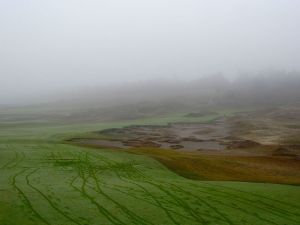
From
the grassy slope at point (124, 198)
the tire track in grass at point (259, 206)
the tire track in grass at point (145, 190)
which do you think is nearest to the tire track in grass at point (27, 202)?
the grassy slope at point (124, 198)

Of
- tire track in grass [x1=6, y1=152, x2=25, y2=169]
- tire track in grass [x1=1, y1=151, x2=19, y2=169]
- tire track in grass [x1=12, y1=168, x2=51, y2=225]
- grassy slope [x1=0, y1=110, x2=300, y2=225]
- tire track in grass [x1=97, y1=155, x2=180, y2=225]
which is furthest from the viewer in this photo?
tire track in grass [x1=1, y1=151, x2=19, y2=169]

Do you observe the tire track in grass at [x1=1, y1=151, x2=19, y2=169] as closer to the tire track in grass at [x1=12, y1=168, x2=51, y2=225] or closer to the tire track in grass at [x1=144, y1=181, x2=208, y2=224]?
the tire track in grass at [x1=12, y1=168, x2=51, y2=225]

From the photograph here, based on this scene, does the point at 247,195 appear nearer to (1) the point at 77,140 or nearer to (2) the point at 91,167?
(2) the point at 91,167

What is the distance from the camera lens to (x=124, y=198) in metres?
29.4

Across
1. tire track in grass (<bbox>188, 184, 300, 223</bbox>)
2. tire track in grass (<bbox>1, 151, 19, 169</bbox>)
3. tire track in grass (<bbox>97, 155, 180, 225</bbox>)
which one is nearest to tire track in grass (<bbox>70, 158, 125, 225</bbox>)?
tire track in grass (<bbox>97, 155, 180, 225</bbox>)

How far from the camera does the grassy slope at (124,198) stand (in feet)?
82.5

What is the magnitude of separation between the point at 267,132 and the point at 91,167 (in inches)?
3102

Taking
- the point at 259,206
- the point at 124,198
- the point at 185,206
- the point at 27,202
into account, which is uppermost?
the point at 27,202

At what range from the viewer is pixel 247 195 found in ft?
107

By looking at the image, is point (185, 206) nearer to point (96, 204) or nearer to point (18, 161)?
point (96, 204)

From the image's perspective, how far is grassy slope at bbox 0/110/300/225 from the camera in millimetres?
25156

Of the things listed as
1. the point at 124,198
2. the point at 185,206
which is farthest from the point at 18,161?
the point at 185,206

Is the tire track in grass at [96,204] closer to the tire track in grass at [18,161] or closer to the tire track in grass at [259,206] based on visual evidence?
the tire track in grass at [18,161]

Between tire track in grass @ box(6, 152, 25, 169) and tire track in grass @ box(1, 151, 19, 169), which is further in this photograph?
tire track in grass @ box(1, 151, 19, 169)
